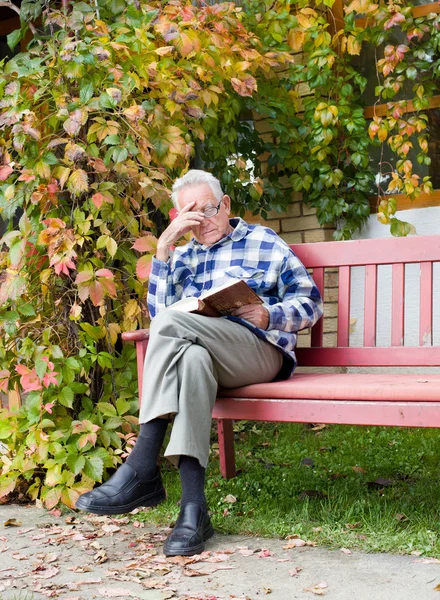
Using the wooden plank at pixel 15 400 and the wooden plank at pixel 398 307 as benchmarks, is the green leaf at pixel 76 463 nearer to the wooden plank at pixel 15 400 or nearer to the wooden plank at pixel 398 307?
the wooden plank at pixel 15 400

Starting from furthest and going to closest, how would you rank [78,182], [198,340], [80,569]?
[78,182]
[198,340]
[80,569]

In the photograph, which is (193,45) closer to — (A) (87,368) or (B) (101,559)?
(A) (87,368)

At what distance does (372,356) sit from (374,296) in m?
0.26

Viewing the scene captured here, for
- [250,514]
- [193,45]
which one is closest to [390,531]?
[250,514]

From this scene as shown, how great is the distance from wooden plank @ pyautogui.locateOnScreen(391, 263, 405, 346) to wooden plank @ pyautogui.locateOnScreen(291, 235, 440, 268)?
54 millimetres

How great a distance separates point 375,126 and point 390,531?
8.52 ft

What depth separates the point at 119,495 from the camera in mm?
2809

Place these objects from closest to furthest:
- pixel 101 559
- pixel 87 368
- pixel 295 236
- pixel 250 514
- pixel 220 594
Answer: pixel 220 594
pixel 101 559
pixel 250 514
pixel 87 368
pixel 295 236

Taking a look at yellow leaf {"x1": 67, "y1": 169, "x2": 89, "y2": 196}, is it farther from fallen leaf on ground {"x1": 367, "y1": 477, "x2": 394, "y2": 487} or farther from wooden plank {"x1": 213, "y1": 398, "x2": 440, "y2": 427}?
fallen leaf on ground {"x1": 367, "y1": 477, "x2": 394, "y2": 487}

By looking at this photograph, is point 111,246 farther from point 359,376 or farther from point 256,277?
point 359,376

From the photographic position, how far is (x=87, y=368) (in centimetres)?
354

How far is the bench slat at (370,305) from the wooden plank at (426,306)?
0.67ft

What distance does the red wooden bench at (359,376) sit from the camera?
2.65 m

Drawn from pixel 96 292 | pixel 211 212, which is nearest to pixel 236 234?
pixel 211 212
